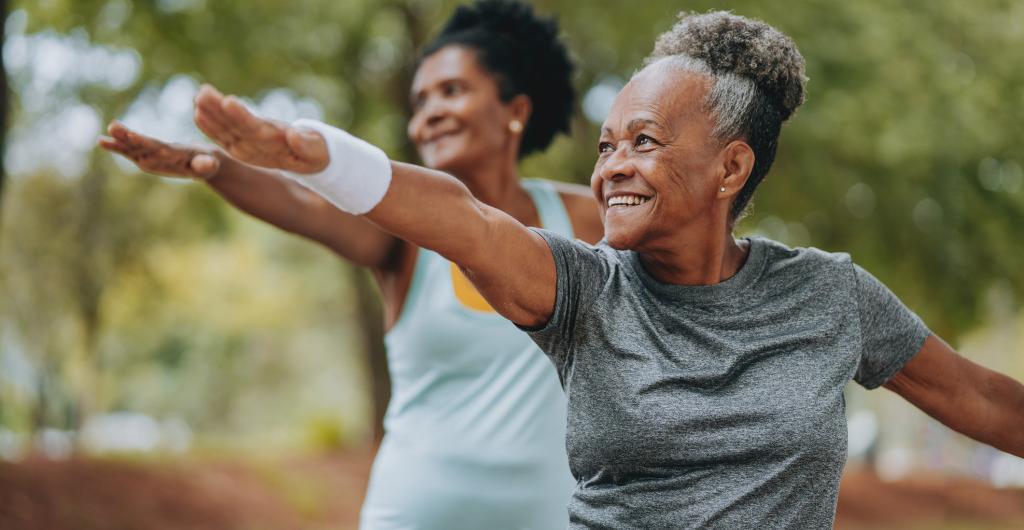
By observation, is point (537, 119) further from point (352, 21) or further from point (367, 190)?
point (352, 21)

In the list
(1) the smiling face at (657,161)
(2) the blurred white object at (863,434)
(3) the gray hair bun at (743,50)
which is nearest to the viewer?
(1) the smiling face at (657,161)

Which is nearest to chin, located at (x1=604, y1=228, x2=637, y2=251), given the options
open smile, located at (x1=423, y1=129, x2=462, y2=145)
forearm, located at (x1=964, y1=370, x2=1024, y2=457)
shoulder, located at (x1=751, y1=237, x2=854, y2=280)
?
shoulder, located at (x1=751, y1=237, x2=854, y2=280)

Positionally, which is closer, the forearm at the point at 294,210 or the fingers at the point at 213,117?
the fingers at the point at 213,117

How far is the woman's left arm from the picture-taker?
2.48 m

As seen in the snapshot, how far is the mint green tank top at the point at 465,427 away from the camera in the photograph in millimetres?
3035

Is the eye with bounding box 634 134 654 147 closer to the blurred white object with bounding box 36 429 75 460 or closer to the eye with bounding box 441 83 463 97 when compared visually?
the eye with bounding box 441 83 463 97

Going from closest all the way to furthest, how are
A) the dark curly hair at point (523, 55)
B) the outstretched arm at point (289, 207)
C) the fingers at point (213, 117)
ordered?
the fingers at point (213, 117), the outstretched arm at point (289, 207), the dark curly hair at point (523, 55)

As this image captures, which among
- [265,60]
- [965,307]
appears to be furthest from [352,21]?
[965,307]

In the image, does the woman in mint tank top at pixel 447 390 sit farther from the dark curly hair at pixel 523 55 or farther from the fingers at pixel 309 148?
the fingers at pixel 309 148

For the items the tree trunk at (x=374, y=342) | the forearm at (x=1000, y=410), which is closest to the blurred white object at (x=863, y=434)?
the tree trunk at (x=374, y=342)

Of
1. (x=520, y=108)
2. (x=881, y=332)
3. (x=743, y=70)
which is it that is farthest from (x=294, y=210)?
(x=881, y=332)

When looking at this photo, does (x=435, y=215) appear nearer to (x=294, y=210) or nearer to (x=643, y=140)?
(x=643, y=140)

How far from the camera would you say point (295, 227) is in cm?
296

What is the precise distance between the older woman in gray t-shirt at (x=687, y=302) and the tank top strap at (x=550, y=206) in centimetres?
103
